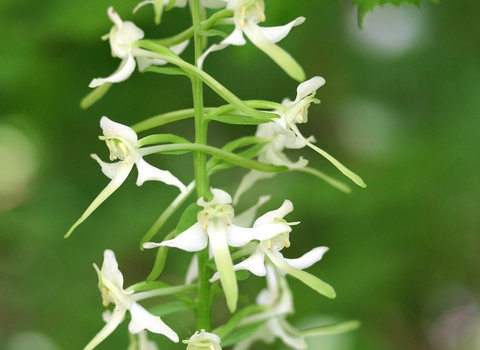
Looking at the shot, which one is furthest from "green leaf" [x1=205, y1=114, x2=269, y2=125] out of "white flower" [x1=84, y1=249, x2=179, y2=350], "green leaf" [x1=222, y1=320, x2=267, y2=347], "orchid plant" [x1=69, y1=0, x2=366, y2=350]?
"green leaf" [x1=222, y1=320, x2=267, y2=347]

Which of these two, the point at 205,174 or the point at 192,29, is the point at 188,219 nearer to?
the point at 205,174

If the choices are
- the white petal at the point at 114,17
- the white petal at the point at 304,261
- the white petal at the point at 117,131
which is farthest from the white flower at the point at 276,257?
the white petal at the point at 114,17

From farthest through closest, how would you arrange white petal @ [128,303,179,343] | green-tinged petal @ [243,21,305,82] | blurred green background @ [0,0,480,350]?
blurred green background @ [0,0,480,350] → white petal @ [128,303,179,343] → green-tinged petal @ [243,21,305,82]

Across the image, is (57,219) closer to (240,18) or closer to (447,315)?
(240,18)

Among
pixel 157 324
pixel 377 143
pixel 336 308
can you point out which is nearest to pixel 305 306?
pixel 336 308

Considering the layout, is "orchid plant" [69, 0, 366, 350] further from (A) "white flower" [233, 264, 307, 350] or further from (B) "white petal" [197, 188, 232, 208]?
(A) "white flower" [233, 264, 307, 350]
